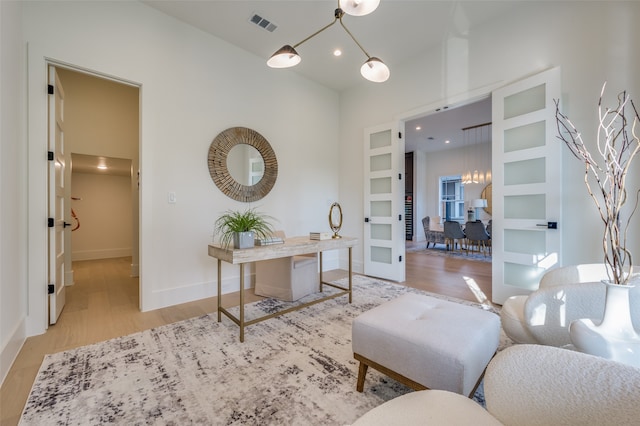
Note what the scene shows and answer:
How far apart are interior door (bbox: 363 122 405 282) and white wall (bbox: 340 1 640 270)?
0.62 meters

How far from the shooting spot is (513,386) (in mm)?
817

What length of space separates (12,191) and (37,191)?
1.12 feet

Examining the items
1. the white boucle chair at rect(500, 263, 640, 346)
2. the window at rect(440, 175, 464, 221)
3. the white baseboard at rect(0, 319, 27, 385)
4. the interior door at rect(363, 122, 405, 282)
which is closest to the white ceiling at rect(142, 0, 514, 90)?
the interior door at rect(363, 122, 405, 282)

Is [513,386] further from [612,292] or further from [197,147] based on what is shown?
[197,147]

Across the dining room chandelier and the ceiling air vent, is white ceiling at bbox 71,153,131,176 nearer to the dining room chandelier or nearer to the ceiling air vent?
the ceiling air vent

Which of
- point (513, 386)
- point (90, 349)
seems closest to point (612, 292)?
point (513, 386)

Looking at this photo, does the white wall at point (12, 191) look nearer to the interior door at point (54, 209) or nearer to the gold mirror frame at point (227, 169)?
the interior door at point (54, 209)

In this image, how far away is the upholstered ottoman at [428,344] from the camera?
1.24 metres

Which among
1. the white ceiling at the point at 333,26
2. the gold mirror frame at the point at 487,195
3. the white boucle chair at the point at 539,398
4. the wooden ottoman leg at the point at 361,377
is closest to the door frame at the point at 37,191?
the white ceiling at the point at 333,26

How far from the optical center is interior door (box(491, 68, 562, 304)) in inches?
104

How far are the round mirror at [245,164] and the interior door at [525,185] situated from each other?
3.07 meters

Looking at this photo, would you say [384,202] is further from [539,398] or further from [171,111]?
[539,398]

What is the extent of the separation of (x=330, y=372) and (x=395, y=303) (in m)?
0.64

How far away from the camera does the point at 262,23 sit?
321 centimetres
